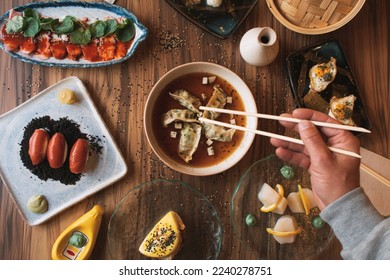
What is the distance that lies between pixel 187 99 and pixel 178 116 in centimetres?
8

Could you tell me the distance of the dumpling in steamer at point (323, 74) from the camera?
166cm

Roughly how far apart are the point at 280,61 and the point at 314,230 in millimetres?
747

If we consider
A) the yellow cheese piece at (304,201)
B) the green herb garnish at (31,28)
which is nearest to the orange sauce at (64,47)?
the green herb garnish at (31,28)

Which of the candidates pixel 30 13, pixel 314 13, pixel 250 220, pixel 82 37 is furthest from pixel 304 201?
pixel 30 13

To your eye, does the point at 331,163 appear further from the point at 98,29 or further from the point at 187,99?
the point at 98,29

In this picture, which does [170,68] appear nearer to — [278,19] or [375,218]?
A: [278,19]

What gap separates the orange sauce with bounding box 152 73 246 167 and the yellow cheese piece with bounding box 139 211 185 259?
26 centimetres

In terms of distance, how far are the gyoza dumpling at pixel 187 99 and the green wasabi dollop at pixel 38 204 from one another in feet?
2.34

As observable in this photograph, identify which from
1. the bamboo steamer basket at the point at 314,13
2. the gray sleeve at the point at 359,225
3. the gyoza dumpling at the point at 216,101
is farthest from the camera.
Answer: the gyoza dumpling at the point at 216,101

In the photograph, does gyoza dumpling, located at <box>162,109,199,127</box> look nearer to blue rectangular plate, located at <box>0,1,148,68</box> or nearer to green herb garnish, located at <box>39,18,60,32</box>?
blue rectangular plate, located at <box>0,1,148,68</box>

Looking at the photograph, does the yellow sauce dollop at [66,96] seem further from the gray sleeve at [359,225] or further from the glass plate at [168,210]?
the gray sleeve at [359,225]

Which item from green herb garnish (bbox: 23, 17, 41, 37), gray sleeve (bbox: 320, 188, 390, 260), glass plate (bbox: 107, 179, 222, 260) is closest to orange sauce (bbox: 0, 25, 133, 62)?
green herb garnish (bbox: 23, 17, 41, 37)

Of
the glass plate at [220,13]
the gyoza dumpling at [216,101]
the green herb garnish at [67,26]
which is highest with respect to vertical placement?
the glass plate at [220,13]
